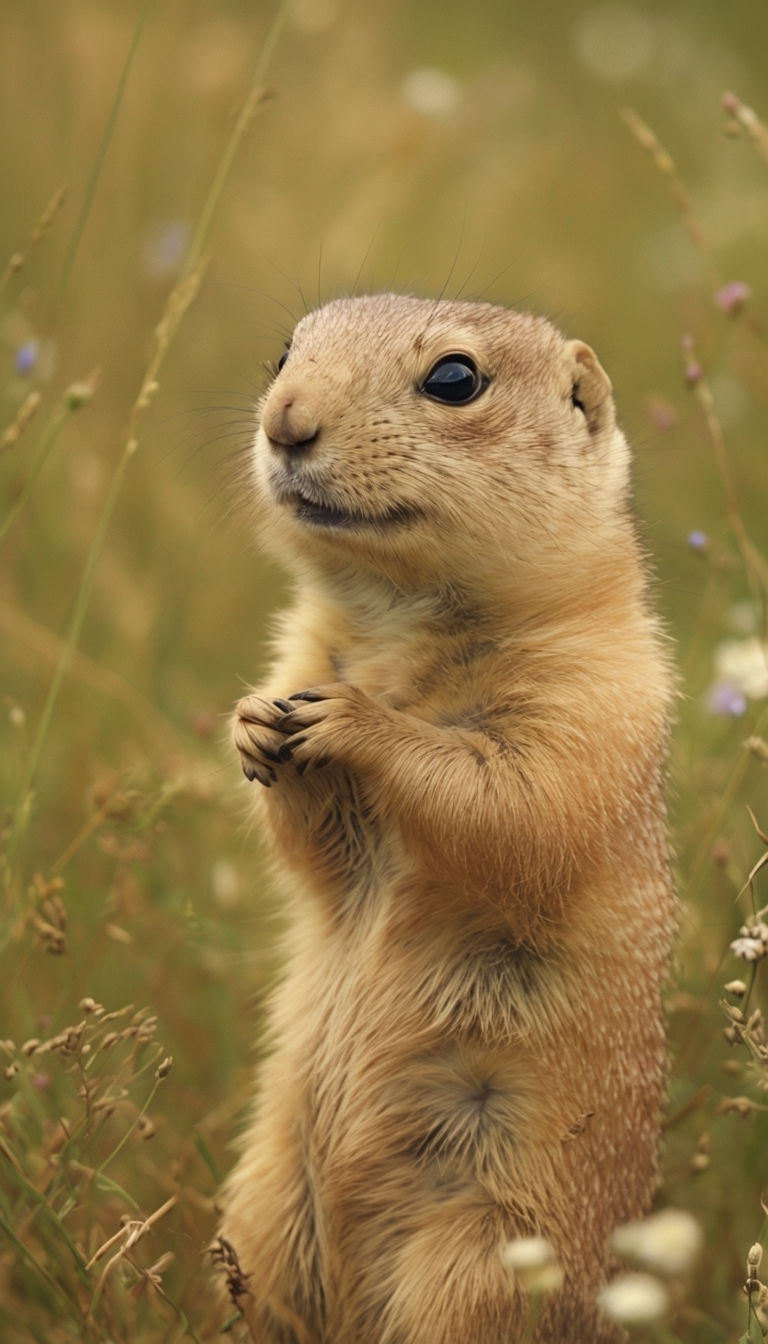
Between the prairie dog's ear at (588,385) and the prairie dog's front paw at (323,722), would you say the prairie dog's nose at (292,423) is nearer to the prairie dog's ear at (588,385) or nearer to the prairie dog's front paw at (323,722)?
the prairie dog's front paw at (323,722)

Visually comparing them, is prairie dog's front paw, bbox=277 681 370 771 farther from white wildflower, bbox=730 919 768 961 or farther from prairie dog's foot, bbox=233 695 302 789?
white wildflower, bbox=730 919 768 961

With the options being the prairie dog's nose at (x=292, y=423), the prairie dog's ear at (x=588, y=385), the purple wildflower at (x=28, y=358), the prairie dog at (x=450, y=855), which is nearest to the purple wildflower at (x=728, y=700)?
the prairie dog at (x=450, y=855)

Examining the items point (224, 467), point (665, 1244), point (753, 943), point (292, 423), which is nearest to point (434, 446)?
point (292, 423)

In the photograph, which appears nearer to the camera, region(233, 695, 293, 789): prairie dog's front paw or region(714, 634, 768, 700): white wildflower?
region(233, 695, 293, 789): prairie dog's front paw

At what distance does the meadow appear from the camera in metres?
3.75

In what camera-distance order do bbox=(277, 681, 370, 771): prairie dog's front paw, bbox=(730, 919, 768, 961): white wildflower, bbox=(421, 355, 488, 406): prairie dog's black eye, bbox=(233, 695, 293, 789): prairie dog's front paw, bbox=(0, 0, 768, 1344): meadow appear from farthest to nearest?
bbox=(0, 0, 768, 1344): meadow → bbox=(421, 355, 488, 406): prairie dog's black eye → bbox=(233, 695, 293, 789): prairie dog's front paw → bbox=(277, 681, 370, 771): prairie dog's front paw → bbox=(730, 919, 768, 961): white wildflower

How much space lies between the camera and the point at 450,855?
128 inches

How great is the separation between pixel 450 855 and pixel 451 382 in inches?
42.2

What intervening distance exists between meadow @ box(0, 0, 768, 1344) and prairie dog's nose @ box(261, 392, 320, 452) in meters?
0.45

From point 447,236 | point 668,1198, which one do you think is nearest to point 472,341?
point 668,1198

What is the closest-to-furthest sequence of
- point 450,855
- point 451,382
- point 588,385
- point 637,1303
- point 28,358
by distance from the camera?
point 637,1303 < point 450,855 < point 451,382 < point 588,385 < point 28,358

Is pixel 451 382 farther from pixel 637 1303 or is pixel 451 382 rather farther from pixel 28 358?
pixel 637 1303

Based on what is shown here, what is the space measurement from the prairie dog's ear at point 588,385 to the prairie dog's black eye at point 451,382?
15.8 inches

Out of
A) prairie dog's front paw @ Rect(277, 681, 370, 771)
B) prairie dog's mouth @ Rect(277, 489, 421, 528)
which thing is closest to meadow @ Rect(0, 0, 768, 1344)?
prairie dog's mouth @ Rect(277, 489, 421, 528)
